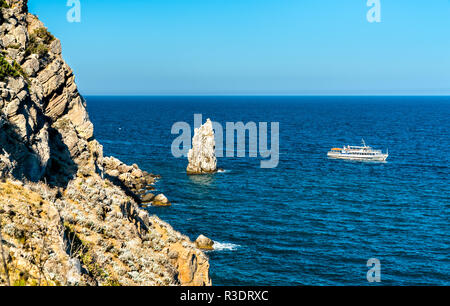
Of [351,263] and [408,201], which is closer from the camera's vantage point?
[351,263]

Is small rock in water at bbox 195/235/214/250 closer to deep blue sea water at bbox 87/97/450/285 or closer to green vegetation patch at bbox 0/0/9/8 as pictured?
deep blue sea water at bbox 87/97/450/285

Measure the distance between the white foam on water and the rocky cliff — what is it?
69.5 feet

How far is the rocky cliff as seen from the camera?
15828 mm

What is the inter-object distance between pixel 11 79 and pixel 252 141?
412 ft

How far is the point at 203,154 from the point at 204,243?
45.2 metres

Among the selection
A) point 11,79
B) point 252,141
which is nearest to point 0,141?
point 11,79

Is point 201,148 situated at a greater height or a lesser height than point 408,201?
greater

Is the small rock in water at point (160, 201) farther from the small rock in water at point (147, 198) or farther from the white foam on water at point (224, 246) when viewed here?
the white foam on water at point (224, 246)

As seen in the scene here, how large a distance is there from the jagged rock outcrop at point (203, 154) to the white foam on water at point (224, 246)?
42032 millimetres

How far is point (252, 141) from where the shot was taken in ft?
490

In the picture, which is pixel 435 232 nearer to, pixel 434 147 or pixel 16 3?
pixel 16 3

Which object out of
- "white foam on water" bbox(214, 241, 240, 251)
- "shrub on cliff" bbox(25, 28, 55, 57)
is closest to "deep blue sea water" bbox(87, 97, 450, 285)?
"white foam on water" bbox(214, 241, 240, 251)
